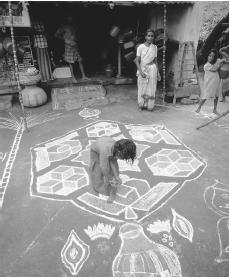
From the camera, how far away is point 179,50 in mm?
Answer: 8406

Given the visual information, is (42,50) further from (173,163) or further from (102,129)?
(173,163)

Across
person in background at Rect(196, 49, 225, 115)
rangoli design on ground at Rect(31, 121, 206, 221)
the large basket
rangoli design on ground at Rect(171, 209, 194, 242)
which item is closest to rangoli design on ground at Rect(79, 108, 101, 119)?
rangoli design on ground at Rect(31, 121, 206, 221)

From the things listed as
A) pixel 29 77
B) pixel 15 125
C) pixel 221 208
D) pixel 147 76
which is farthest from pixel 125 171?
pixel 29 77

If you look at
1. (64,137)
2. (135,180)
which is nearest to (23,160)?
(64,137)

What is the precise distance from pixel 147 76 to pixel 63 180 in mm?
3863

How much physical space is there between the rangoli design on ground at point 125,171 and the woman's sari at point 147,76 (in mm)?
1247

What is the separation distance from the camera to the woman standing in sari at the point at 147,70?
22.9 ft

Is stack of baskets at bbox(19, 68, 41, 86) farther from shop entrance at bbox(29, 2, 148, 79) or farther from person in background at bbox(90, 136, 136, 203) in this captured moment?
person in background at bbox(90, 136, 136, 203)

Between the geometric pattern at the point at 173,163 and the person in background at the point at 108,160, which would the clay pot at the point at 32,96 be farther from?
the person in background at the point at 108,160

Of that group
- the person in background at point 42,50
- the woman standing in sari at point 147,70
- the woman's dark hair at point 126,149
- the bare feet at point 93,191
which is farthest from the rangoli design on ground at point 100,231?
the person in background at point 42,50

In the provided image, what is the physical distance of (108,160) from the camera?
3703 millimetres

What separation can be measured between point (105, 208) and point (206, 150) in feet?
8.95

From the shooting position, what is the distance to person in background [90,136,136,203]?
11.1 feet

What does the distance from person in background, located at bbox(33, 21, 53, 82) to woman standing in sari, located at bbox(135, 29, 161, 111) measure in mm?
3565
